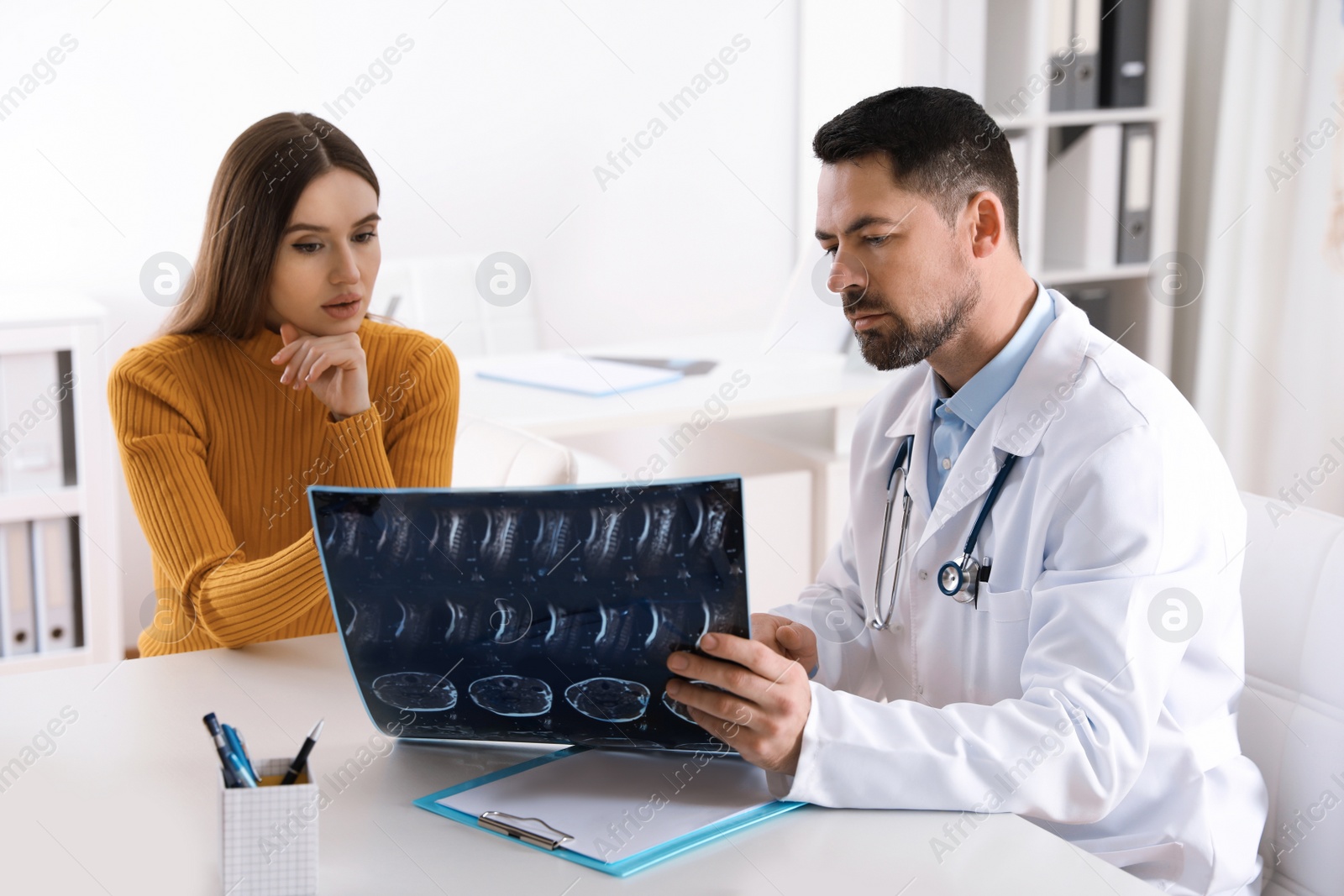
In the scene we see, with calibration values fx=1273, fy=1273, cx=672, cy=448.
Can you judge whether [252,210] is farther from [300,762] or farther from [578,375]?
[578,375]

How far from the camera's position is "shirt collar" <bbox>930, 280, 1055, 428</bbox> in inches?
56.4

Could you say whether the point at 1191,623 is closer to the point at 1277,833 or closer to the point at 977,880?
the point at 1277,833

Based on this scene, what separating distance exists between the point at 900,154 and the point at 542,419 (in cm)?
130

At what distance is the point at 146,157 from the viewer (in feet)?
10.8

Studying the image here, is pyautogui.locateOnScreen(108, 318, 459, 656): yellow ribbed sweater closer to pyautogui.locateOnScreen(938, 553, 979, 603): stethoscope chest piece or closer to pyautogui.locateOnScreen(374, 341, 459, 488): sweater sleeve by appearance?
pyautogui.locateOnScreen(374, 341, 459, 488): sweater sleeve

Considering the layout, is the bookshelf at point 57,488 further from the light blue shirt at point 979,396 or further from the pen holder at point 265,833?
the pen holder at point 265,833

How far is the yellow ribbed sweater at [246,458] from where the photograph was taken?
149 centimetres

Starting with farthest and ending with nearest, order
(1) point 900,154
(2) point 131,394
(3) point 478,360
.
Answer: (3) point 478,360 → (2) point 131,394 → (1) point 900,154

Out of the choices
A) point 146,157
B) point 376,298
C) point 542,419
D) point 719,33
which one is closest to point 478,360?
point 376,298

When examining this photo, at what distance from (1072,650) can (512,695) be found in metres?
0.51

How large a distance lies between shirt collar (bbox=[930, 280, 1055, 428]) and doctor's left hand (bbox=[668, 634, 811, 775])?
49 cm

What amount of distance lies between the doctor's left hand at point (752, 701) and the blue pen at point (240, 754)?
13.1 inches

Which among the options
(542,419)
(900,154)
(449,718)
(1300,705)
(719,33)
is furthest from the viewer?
(719,33)

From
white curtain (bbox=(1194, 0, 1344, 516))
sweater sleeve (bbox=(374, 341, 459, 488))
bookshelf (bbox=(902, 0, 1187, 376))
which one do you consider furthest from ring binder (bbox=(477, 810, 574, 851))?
white curtain (bbox=(1194, 0, 1344, 516))
